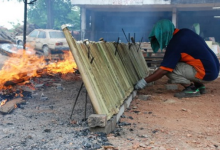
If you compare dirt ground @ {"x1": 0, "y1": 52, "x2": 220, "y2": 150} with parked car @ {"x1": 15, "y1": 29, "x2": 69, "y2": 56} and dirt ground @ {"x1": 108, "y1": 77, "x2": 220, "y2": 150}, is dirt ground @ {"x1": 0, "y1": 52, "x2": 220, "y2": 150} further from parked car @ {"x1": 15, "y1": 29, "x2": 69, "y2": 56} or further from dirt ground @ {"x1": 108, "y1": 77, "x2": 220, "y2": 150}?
parked car @ {"x1": 15, "y1": 29, "x2": 69, "y2": 56}

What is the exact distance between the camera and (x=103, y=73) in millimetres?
4422

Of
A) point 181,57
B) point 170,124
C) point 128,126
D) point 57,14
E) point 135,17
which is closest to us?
point 128,126

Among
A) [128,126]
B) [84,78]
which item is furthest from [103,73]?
[128,126]

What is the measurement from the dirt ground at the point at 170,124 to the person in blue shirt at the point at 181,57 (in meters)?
0.48

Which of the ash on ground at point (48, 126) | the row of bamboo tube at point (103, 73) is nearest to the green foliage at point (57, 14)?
the ash on ground at point (48, 126)

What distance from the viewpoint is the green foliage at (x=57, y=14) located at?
34.7 metres

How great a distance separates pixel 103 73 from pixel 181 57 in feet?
7.50

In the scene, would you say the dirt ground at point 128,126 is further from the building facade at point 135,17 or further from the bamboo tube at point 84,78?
the building facade at point 135,17

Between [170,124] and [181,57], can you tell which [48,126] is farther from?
[181,57]

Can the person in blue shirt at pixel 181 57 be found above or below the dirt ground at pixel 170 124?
above

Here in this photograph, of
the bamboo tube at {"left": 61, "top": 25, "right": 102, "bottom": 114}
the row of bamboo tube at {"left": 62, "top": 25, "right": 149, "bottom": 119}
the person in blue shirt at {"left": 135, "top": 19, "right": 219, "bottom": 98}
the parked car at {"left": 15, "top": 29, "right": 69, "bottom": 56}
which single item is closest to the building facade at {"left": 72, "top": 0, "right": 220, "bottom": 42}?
the parked car at {"left": 15, "top": 29, "right": 69, "bottom": 56}

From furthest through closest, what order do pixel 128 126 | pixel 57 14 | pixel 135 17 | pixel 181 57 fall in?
pixel 57 14
pixel 135 17
pixel 181 57
pixel 128 126

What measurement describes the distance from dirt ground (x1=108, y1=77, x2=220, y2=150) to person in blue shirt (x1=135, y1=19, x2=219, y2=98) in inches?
18.7

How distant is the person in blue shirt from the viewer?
5785mm
